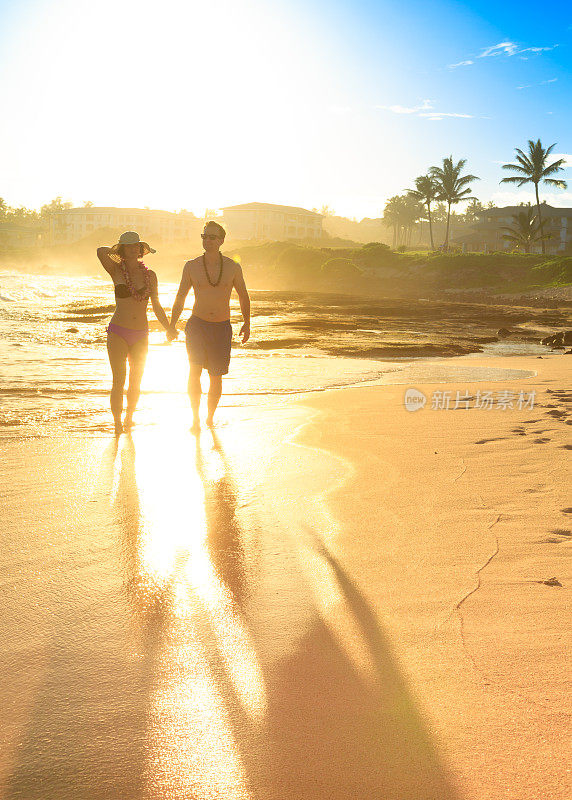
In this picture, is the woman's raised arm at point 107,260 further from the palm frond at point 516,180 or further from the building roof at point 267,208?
the building roof at point 267,208

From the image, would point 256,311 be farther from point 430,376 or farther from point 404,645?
point 404,645

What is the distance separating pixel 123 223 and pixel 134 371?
102470 millimetres

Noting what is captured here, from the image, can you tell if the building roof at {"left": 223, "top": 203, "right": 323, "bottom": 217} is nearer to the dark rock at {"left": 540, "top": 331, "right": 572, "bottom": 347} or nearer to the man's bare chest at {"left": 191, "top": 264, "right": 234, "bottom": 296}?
the dark rock at {"left": 540, "top": 331, "right": 572, "bottom": 347}

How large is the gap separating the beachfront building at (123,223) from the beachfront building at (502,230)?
140 feet

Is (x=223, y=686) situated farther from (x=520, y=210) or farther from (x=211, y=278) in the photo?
(x=520, y=210)

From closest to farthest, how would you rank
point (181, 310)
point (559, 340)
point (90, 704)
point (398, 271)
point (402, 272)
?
point (90, 704) < point (181, 310) < point (559, 340) < point (402, 272) < point (398, 271)

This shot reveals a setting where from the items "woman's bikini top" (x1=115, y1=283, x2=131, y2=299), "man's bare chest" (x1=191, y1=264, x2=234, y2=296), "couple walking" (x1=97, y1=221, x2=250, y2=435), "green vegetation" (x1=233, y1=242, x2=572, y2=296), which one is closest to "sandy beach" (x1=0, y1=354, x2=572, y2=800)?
"couple walking" (x1=97, y1=221, x2=250, y2=435)

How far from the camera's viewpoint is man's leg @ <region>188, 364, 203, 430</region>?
5.94 m

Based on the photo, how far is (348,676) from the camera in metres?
2.21

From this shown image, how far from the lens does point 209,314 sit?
235 inches

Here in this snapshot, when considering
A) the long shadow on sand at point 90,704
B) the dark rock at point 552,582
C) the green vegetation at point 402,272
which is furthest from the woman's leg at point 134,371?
the green vegetation at point 402,272

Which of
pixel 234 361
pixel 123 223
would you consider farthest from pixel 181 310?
pixel 123 223

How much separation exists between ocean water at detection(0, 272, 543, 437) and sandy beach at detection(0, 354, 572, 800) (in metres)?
2.46

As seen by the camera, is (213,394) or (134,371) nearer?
(134,371)
